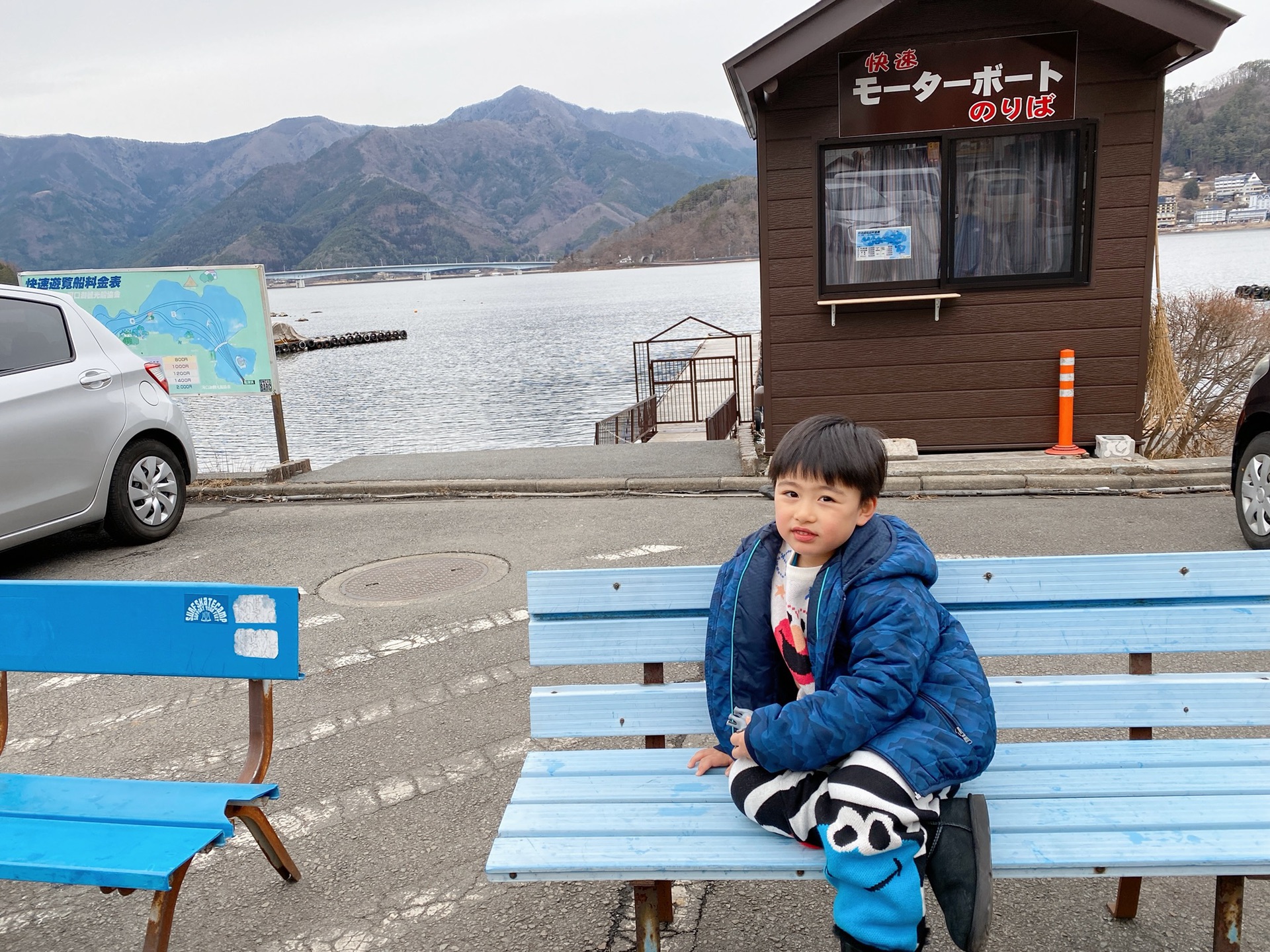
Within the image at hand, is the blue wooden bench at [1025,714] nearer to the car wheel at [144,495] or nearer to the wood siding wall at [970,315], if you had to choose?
the car wheel at [144,495]

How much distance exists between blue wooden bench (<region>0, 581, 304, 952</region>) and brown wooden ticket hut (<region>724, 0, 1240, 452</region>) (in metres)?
7.15

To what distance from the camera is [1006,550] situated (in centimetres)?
627

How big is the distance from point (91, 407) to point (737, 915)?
5.90 m

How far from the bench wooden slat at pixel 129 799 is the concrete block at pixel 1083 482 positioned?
281 inches

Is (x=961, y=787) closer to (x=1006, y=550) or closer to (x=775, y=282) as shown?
(x=1006, y=550)

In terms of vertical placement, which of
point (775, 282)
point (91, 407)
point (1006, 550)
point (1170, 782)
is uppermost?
point (775, 282)

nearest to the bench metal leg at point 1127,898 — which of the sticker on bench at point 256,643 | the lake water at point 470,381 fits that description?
the sticker on bench at point 256,643

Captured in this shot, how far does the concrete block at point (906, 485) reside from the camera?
27.3ft

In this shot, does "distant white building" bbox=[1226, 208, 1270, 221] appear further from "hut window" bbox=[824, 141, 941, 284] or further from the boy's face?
the boy's face

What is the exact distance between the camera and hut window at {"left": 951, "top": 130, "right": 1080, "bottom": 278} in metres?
9.06

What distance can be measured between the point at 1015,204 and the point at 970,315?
1.11 meters

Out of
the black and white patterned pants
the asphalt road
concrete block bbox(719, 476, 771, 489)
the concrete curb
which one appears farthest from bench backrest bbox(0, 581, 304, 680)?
concrete block bbox(719, 476, 771, 489)

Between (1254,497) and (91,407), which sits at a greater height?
(91,407)

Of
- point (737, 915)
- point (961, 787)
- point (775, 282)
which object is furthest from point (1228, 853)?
point (775, 282)
